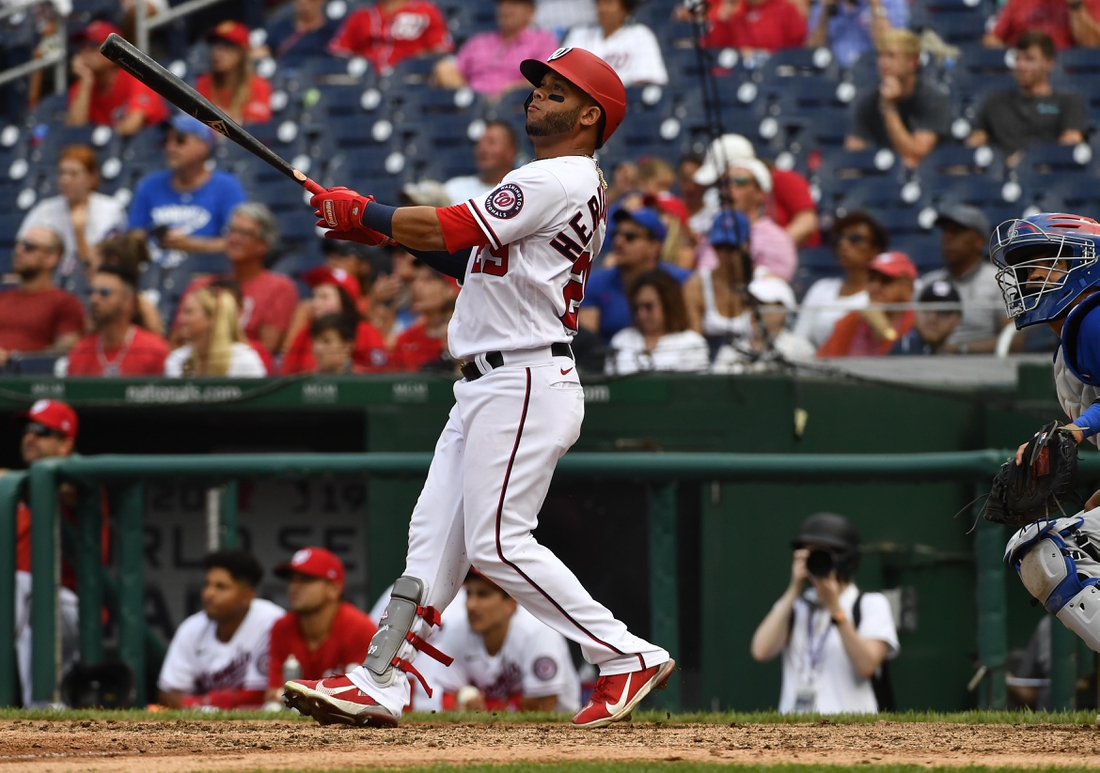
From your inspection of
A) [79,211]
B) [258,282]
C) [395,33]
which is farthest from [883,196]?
[79,211]

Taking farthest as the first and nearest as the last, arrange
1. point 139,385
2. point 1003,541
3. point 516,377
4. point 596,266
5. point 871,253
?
point 596,266 < point 871,253 < point 139,385 < point 1003,541 < point 516,377

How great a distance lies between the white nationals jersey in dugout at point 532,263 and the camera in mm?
3811

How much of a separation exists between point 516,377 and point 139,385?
142 inches

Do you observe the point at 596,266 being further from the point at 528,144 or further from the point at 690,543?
the point at 690,543

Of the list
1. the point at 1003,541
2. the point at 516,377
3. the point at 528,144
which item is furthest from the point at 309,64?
the point at 516,377

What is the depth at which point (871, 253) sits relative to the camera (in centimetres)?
772

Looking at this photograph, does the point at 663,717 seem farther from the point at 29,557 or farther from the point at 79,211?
the point at 79,211

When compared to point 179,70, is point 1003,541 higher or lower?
lower

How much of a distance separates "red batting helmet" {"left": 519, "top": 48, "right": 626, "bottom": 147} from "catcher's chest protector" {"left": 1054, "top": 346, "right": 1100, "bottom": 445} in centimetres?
127

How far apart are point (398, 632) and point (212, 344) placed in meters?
3.56

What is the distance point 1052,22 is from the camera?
9.83m

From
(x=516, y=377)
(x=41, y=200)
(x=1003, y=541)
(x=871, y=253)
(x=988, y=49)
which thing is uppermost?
(x=988, y=49)

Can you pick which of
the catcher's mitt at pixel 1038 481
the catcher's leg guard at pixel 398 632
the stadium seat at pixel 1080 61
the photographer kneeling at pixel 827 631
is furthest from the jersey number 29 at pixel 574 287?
the stadium seat at pixel 1080 61

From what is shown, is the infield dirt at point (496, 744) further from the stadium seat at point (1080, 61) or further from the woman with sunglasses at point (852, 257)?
the stadium seat at point (1080, 61)
